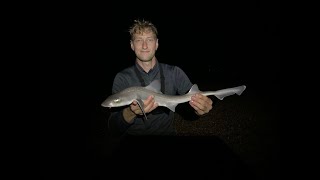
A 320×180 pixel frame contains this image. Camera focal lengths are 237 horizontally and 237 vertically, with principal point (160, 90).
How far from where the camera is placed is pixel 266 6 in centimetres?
5816

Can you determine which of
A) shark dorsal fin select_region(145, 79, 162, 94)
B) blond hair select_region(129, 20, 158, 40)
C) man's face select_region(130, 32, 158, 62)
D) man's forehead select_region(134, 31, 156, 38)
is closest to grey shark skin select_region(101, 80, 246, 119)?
shark dorsal fin select_region(145, 79, 162, 94)

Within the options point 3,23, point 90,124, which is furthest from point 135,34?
point 3,23

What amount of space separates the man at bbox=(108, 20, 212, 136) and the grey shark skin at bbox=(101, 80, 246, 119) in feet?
0.29

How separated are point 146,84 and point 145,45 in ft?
2.18

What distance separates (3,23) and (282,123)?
54.0 metres

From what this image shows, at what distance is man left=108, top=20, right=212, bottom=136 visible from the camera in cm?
358

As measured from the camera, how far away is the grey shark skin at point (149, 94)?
354 cm

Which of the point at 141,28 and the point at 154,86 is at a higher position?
the point at 141,28

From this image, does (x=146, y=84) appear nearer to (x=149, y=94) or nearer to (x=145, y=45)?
(x=149, y=94)

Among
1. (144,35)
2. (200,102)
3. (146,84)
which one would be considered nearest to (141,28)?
(144,35)

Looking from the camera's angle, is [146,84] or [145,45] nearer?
[145,45]

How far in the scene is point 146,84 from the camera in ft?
13.1

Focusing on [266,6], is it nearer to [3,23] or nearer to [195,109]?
[3,23]

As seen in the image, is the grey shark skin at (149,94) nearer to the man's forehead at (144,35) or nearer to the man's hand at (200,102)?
the man's hand at (200,102)
